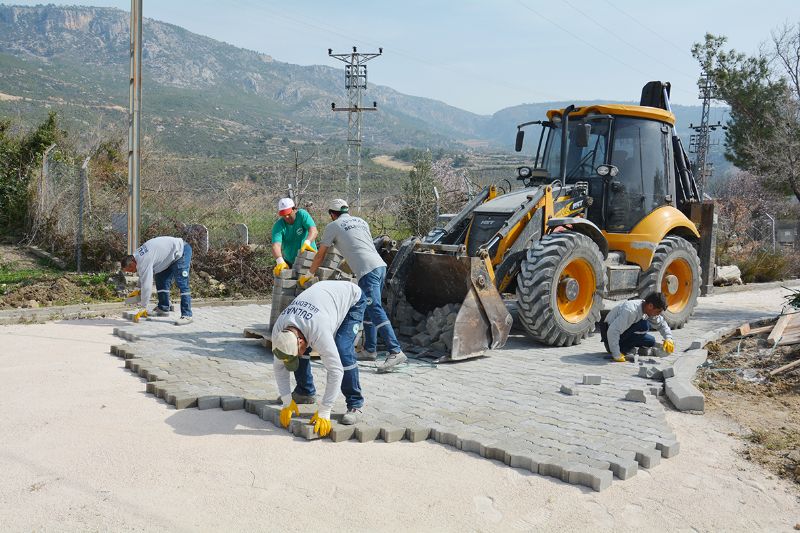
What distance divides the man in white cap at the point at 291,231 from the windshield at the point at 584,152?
146 inches

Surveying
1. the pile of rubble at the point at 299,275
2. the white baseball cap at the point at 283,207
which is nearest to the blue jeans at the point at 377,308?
the pile of rubble at the point at 299,275

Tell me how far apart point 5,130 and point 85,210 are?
5160 mm

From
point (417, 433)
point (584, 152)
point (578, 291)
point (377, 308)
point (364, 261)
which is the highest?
point (584, 152)

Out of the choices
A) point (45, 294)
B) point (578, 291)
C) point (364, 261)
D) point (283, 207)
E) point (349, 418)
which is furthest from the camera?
point (45, 294)

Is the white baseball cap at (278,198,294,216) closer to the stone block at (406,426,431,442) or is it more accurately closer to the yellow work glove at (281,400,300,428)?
the yellow work glove at (281,400,300,428)

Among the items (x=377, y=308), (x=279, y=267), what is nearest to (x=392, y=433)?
(x=377, y=308)

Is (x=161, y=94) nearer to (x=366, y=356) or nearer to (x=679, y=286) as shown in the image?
(x=679, y=286)

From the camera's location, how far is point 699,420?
6.17m

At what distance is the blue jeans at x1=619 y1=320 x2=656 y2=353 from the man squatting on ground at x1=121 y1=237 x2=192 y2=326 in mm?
5998

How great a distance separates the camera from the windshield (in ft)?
32.7

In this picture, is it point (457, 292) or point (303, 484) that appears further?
point (457, 292)

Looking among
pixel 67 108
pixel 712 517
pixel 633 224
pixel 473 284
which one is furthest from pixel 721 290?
pixel 67 108

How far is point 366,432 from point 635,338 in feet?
14.2

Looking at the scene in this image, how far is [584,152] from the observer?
10141 mm
